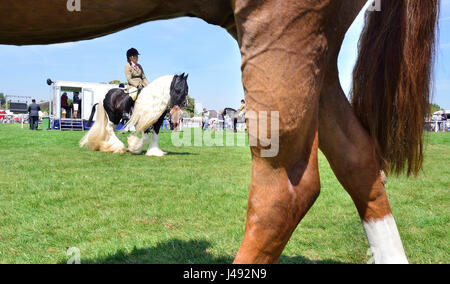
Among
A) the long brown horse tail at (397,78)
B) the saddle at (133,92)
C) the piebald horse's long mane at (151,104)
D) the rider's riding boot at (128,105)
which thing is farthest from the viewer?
the rider's riding boot at (128,105)

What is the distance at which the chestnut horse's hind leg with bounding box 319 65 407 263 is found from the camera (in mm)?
1371

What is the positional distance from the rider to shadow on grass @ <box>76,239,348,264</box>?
6191 mm

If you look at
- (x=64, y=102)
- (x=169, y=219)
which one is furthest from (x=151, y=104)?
(x=64, y=102)

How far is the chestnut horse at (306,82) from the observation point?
0.98 metres

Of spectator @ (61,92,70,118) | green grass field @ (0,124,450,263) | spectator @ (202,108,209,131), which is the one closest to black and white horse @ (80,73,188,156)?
green grass field @ (0,124,450,263)

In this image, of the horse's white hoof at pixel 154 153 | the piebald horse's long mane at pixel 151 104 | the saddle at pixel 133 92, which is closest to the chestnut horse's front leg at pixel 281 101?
the piebald horse's long mane at pixel 151 104

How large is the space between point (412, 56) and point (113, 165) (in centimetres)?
519

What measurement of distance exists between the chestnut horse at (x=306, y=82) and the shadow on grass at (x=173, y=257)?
2.32ft

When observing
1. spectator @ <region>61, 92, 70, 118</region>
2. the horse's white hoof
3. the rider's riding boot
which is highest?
spectator @ <region>61, 92, 70, 118</region>

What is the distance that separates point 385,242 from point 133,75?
7391 mm

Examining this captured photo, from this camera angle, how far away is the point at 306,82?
102cm

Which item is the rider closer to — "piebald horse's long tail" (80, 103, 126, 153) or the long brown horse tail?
"piebald horse's long tail" (80, 103, 126, 153)

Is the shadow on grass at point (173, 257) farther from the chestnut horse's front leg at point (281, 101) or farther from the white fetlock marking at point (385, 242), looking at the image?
the chestnut horse's front leg at point (281, 101)

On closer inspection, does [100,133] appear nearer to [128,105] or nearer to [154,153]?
[128,105]
